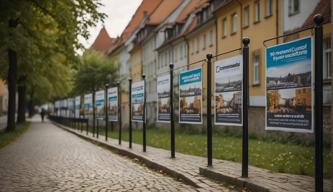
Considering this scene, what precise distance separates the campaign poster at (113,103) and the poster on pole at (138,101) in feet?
10.0

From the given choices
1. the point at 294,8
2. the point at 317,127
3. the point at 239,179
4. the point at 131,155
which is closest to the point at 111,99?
the point at 131,155

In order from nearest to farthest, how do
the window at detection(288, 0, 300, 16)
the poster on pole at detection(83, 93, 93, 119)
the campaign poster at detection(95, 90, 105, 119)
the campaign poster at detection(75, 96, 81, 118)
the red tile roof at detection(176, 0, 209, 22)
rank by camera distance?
1. the campaign poster at detection(95, 90, 105, 119)
2. the window at detection(288, 0, 300, 16)
3. the poster on pole at detection(83, 93, 93, 119)
4. the campaign poster at detection(75, 96, 81, 118)
5. the red tile roof at detection(176, 0, 209, 22)

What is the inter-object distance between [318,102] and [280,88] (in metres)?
1.17

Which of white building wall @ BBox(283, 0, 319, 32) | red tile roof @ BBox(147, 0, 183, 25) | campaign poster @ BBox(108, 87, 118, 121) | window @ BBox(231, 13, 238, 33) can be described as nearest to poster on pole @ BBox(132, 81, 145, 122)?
campaign poster @ BBox(108, 87, 118, 121)

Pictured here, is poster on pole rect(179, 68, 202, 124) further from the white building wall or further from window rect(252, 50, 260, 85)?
window rect(252, 50, 260, 85)

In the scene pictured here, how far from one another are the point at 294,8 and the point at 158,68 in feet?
124

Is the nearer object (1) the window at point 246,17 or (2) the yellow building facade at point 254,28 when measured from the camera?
(2) the yellow building facade at point 254,28

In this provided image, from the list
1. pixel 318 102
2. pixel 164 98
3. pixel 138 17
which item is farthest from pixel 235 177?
pixel 138 17

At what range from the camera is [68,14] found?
24.2 metres

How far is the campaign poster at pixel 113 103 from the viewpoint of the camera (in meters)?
21.5

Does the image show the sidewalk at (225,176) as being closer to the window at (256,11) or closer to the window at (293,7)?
the window at (293,7)

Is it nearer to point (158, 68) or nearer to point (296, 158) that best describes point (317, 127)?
point (296, 158)

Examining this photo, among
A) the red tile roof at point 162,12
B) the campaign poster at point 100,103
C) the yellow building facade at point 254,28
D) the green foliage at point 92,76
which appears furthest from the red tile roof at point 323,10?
the red tile roof at point 162,12

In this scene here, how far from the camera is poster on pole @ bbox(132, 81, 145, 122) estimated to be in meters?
17.1
